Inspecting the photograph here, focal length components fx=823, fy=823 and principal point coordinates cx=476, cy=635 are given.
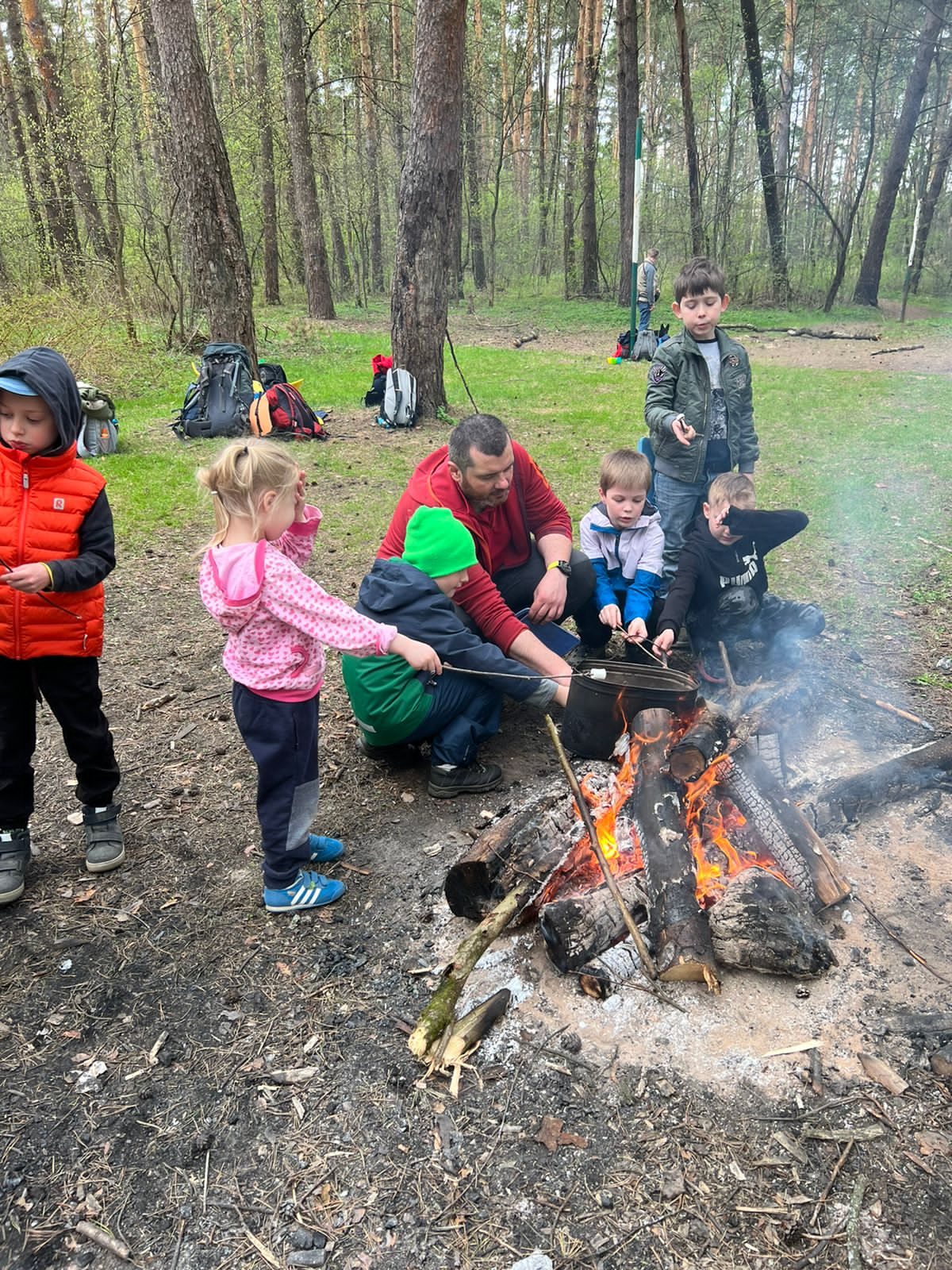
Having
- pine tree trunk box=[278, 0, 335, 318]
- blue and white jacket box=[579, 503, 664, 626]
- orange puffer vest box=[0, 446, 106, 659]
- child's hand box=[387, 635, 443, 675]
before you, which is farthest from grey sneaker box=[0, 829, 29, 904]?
pine tree trunk box=[278, 0, 335, 318]

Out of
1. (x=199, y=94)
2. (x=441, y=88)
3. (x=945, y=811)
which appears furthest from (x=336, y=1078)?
(x=199, y=94)

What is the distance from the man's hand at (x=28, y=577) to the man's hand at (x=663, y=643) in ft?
8.27

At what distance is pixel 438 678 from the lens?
11.4 feet

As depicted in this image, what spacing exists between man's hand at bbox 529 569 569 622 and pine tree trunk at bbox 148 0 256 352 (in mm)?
8137

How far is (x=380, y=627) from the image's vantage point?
2631 millimetres

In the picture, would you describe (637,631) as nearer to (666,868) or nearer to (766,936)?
(666,868)

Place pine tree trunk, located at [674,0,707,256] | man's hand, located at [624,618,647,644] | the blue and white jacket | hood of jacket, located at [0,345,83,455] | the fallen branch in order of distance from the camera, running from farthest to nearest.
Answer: pine tree trunk, located at [674,0,707,256]
the blue and white jacket
man's hand, located at [624,618,647,644]
hood of jacket, located at [0,345,83,455]
the fallen branch

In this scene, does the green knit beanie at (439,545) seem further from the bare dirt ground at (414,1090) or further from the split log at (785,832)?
the split log at (785,832)

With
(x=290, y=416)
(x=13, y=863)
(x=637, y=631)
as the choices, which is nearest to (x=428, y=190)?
(x=290, y=416)

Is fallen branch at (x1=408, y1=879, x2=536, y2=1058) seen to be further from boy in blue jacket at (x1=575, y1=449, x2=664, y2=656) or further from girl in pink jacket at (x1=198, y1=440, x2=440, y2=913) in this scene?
boy in blue jacket at (x1=575, y1=449, x2=664, y2=656)

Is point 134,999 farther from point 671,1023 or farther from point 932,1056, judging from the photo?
point 932,1056

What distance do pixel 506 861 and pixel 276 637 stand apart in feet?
3.47

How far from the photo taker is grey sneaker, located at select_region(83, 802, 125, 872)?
3109 mm

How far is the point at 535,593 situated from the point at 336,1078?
2451mm
